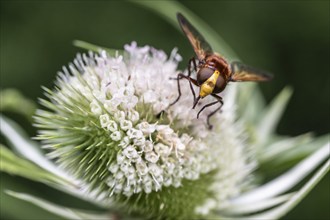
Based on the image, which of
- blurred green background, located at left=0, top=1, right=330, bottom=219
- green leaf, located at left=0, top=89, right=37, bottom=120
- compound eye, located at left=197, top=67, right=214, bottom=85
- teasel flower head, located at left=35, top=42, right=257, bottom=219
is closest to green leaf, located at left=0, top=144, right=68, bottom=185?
teasel flower head, located at left=35, top=42, right=257, bottom=219

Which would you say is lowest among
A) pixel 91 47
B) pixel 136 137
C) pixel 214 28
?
pixel 136 137

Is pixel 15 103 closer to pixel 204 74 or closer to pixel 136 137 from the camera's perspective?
pixel 136 137

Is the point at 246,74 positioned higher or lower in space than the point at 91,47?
lower

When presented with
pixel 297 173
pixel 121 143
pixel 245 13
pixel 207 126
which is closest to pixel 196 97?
pixel 207 126

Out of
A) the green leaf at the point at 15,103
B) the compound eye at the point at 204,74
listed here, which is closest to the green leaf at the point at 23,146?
the green leaf at the point at 15,103

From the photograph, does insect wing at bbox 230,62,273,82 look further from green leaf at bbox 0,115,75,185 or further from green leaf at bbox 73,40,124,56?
green leaf at bbox 0,115,75,185

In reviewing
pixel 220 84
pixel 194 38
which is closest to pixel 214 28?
pixel 194 38
